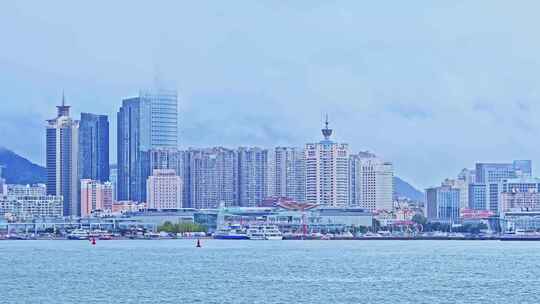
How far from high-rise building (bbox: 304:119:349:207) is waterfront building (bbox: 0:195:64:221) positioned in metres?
34.5

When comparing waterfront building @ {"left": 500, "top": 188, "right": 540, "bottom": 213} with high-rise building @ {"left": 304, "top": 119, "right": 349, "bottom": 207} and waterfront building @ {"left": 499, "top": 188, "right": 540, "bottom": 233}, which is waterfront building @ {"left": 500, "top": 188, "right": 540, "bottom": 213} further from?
high-rise building @ {"left": 304, "top": 119, "right": 349, "bottom": 207}

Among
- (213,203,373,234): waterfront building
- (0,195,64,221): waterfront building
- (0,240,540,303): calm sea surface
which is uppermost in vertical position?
(0,195,64,221): waterfront building

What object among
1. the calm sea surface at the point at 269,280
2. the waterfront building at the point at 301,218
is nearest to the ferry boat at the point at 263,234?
the waterfront building at the point at 301,218

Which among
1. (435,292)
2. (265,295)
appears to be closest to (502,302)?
(435,292)

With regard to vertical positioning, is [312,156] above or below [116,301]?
above

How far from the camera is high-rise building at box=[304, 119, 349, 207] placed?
193 metres

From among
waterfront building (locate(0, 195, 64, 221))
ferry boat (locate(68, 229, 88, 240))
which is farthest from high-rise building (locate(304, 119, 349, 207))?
ferry boat (locate(68, 229, 88, 240))

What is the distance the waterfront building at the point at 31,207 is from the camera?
19400 cm

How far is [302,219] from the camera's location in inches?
6452

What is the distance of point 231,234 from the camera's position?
447ft

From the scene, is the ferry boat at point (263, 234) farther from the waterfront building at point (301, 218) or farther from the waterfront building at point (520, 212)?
the waterfront building at point (520, 212)

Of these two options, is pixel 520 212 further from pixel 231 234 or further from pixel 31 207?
pixel 31 207

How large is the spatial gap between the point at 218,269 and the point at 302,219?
345 ft

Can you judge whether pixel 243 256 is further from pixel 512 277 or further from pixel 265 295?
pixel 265 295
